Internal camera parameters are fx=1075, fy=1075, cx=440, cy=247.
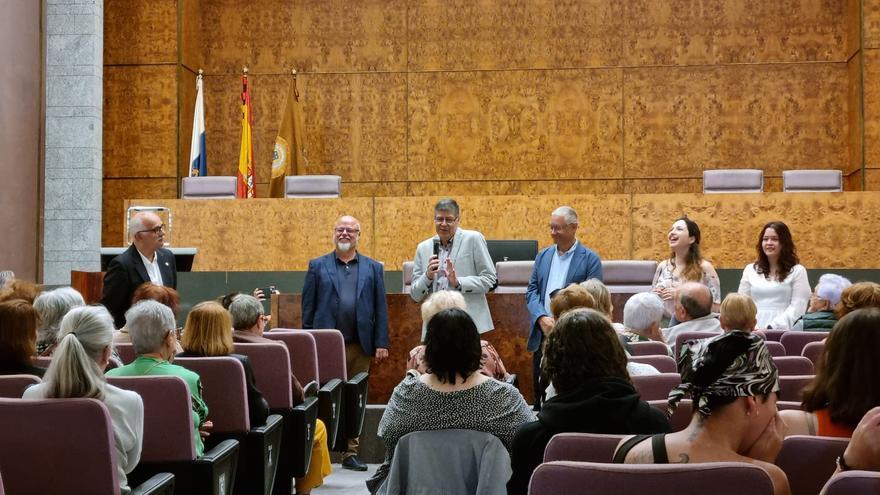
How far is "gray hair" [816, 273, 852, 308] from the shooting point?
5.19 meters

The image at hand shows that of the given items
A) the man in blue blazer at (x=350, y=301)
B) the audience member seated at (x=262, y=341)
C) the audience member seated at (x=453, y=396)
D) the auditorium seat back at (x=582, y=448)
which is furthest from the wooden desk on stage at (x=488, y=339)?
the auditorium seat back at (x=582, y=448)

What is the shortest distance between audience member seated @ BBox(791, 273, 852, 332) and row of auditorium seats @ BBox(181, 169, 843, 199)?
4.61 meters

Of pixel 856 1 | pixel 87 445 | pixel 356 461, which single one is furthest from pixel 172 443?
pixel 856 1

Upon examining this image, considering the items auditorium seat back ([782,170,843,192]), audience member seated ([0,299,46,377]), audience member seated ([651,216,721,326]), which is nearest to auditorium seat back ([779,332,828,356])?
audience member seated ([651,216,721,326])

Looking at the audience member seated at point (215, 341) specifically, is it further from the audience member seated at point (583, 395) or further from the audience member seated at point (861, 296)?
the audience member seated at point (861, 296)

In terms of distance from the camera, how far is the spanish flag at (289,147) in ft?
36.7

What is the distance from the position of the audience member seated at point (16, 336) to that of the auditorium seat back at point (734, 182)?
24.6 ft

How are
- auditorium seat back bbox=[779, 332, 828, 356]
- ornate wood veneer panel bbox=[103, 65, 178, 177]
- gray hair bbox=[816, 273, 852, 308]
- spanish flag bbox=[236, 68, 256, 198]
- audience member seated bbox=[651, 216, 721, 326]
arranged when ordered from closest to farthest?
1. auditorium seat back bbox=[779, 332, 828, 356]
2. gray hair bbox=[816, 273, 852, 308]
3. audience member seated bbox=[651, 216, 721, 326]
4. spanish flag bbox=[236, 68, 256, 198]
5. ornate wood veneer panel bbox=[103, 65, 178, 177]

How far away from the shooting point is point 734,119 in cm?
1165

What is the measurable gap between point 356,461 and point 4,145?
Answer: 18.3 feet

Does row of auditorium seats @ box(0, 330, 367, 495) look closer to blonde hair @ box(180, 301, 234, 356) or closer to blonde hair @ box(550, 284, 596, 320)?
blonde hair @ box(180, 301, 234, 356)

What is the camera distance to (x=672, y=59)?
38.7ft

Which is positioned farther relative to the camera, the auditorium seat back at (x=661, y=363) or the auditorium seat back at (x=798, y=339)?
the auditorium seat back at (x=798, y=339)

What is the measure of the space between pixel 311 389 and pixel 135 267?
5.19ft
